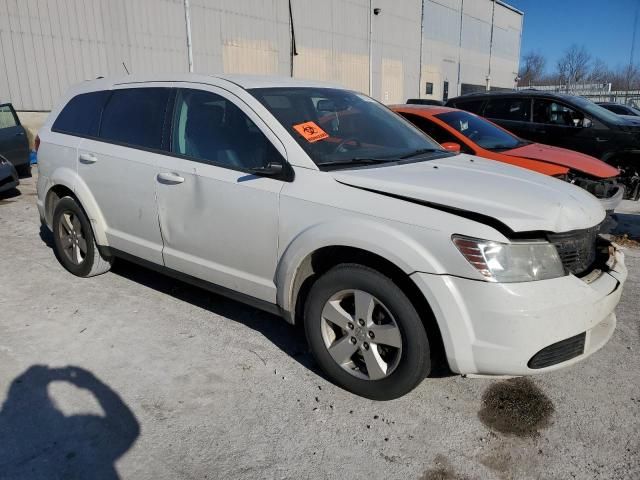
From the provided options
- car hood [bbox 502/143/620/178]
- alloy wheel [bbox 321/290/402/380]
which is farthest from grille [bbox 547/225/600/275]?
car hood [bbox 502/143/620/178]

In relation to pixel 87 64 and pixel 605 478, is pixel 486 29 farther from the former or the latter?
pixel 605 478

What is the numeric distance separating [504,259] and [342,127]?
1.58m

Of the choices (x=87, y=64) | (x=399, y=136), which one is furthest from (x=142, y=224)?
(x=87, y=64)

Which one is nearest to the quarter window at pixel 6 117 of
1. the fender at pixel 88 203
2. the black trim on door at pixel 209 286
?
the fender at pixel 88 203

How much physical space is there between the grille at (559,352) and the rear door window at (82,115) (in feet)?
12.4

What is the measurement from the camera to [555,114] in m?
8.67

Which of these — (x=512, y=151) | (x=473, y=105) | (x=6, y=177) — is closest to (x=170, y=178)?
(x=512, y=151)

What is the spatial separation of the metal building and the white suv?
424cm

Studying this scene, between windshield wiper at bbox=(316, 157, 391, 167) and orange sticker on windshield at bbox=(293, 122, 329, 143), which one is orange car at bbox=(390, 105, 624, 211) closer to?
windshield wiper at bbox=(316, 157, 391, 167)

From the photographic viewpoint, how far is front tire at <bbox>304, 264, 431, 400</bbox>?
266 cm

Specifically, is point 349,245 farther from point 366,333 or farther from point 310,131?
point 310,131

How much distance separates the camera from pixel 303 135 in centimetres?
319

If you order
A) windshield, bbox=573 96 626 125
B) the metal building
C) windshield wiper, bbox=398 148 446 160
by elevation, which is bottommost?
windshield wiper, bbox=398 148 446 160

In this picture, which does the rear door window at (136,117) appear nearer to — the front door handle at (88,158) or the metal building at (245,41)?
the front door handle at (88,158)
